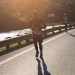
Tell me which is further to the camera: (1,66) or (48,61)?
(48,61)

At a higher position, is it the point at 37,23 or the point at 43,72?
the point at 37,23

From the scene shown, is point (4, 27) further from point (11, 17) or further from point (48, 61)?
point (48, 61)

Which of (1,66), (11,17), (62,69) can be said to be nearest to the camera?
(62,69)

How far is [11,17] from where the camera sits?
40.9 m

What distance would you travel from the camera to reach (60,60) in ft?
27.1

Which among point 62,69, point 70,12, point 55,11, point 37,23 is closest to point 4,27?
point 37,23

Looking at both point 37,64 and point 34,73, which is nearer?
point 34,73

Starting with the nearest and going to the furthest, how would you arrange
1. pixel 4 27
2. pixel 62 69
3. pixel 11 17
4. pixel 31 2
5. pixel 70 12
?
1. pixel 62 69
2. pixel 4 27
3. pixel 11 17
4. pixel 31 2
5. pixel 70 12

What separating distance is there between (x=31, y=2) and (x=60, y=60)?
189 feet

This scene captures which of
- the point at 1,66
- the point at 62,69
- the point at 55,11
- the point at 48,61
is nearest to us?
the point at 62,69

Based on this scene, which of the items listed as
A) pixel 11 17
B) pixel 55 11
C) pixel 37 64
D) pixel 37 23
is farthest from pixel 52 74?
pixel 55 11

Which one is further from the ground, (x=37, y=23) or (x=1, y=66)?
(x=37, y=23)

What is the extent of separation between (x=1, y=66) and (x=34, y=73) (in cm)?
152

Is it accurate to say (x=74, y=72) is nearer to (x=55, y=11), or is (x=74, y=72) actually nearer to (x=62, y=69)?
(x=62, y=69)
